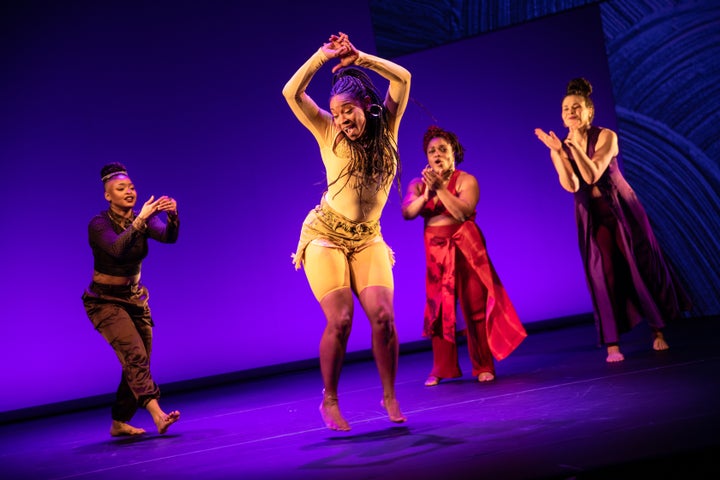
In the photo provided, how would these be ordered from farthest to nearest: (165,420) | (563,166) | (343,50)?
(563,166), (165,420), (343,50)

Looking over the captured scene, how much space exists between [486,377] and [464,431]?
1478mm

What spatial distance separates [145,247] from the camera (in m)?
4.69

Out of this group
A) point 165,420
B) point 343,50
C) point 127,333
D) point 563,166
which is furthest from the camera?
point 563,166

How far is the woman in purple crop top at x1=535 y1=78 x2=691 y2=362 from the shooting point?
15.7 feet

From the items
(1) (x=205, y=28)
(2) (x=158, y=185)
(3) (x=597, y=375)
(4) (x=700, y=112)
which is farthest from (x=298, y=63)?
(3) (x=597, y=375)

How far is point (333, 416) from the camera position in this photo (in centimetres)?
351

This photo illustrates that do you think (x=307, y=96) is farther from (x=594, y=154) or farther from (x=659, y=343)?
(x=659, y=343)

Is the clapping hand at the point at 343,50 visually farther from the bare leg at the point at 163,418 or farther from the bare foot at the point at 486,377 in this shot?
the bare foot at the point at 486,377

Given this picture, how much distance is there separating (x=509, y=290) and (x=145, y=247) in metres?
3.60

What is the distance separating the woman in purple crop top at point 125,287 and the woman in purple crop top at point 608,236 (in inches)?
90.1

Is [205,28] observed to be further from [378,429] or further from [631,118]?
[378,429]

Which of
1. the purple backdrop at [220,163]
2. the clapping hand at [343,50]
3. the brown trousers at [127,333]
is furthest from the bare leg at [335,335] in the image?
the purple backdrop at [220,163]

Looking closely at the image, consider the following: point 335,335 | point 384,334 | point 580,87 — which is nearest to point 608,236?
point 580,87

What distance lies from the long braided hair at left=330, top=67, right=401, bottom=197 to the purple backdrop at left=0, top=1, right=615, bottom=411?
3.24 metres
